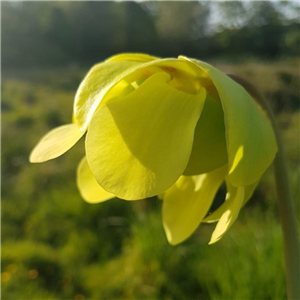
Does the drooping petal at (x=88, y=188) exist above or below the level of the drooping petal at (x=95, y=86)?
below

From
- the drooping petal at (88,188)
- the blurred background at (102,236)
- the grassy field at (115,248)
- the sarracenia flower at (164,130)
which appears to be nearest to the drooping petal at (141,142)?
the sarracenia flower at (164,130)

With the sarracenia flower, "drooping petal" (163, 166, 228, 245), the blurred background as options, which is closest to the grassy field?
the blurred background

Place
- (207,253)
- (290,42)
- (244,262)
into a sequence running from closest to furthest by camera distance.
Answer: (244,262), (207,253), (290,42)

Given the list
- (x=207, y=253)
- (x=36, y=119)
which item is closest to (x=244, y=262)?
(x=207, y=253)

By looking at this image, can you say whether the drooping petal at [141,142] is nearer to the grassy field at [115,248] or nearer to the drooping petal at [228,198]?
the drooping petal at [228,198]

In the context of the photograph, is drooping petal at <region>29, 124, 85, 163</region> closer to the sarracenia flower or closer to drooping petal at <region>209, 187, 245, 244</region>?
the sarracenia flower

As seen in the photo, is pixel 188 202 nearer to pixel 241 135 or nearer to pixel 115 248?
pixel 241 135

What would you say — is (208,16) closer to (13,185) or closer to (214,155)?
(13,185)
